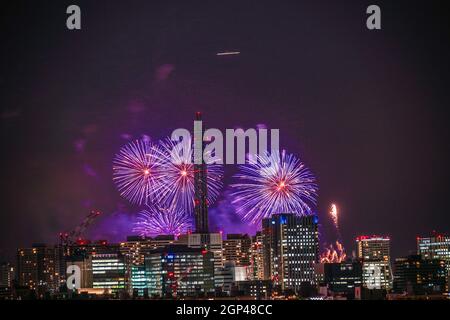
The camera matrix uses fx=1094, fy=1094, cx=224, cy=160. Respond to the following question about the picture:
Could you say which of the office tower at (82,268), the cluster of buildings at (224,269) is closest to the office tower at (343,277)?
the cluster of buildings at (224,269)

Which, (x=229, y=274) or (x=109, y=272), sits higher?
(x=109, y=272)

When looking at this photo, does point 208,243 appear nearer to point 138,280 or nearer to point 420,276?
point 138,280

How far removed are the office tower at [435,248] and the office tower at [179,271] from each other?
51.4ft

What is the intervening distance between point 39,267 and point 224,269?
46.5 ft

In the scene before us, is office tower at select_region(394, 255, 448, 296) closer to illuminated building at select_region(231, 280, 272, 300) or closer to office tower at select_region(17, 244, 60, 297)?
illuminated building at select_region(231, 280, 272, 300)

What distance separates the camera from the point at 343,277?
3071 inches

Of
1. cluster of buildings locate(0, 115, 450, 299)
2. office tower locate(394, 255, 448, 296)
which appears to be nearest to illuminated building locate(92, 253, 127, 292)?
cluster of buildings locate(0, 115, 450, 299)

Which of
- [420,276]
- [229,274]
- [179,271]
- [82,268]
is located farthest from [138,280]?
[420,276]

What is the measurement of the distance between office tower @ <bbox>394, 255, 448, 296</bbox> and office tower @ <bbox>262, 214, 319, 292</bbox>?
6521mm

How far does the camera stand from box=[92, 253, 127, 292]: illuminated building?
80.7 m

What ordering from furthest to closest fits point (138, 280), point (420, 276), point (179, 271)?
point (420, 276) → point (179, 271) → point (138, 280)
